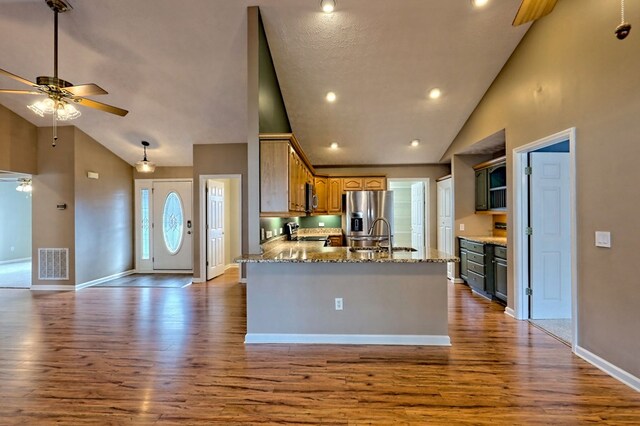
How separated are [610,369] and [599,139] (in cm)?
189

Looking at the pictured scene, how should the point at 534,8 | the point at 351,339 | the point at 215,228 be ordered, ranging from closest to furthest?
the point at 534,8
the point at 351,339
the point at 215,228

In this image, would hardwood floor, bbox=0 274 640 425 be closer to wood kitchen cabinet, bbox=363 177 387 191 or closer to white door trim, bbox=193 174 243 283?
white door trim, bbox=193 174 243 283

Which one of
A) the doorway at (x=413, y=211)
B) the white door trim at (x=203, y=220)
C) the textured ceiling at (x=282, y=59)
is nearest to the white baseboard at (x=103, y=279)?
the white door trim at (x=203, y=220)

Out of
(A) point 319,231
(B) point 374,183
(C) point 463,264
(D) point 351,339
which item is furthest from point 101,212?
(C) point 463,264

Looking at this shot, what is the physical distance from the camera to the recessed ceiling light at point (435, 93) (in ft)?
15.0

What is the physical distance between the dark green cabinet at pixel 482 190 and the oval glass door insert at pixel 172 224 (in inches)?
240

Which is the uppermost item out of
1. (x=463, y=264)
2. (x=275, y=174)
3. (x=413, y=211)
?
(x=275, y=174)

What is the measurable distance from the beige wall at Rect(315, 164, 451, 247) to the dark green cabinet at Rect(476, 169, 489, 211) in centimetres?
116

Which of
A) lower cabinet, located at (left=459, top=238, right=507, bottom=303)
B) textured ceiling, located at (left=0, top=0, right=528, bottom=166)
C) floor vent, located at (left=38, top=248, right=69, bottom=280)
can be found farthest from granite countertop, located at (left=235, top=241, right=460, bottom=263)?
floor vent, located at (left=38, top=248, right=69, bottom=280)

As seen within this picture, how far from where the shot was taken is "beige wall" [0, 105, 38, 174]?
5.09m

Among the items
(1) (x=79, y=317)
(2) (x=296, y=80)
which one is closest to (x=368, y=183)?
(2) (x=296, y=80)


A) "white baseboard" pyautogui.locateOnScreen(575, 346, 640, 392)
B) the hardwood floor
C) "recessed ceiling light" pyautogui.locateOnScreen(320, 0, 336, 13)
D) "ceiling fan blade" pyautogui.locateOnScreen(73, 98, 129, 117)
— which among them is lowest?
the hardwood floor

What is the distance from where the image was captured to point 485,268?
4809 millimetres

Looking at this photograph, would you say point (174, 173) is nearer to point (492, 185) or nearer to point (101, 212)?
point (101, 212)
